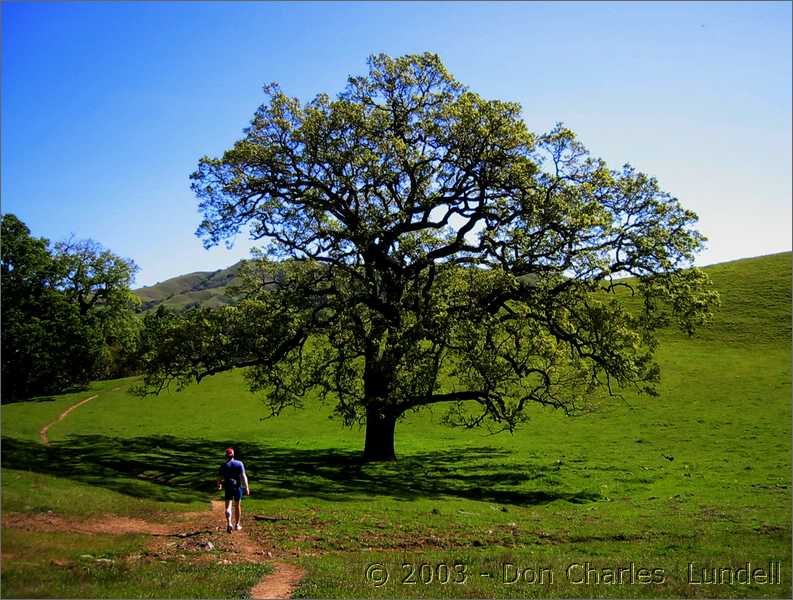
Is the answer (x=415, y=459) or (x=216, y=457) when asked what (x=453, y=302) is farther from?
(x=216, y=457)

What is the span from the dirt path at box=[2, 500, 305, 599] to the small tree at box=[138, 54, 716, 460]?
42.7 ft

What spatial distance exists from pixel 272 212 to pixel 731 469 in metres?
30.6

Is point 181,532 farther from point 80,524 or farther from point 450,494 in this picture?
point 450,494

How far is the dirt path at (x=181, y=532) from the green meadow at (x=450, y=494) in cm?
52

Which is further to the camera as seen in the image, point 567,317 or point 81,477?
point 567,317

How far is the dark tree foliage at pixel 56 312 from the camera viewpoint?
198 ft

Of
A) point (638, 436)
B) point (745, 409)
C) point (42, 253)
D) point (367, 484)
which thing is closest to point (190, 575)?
point (367, 484)

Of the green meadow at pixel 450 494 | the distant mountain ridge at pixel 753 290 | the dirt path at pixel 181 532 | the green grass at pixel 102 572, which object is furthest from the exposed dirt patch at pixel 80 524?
the distant mountain ridge at pixel 753 290

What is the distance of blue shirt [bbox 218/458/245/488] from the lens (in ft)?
64.5

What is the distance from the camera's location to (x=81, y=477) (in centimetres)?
2720

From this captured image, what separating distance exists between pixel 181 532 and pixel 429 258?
19.3m

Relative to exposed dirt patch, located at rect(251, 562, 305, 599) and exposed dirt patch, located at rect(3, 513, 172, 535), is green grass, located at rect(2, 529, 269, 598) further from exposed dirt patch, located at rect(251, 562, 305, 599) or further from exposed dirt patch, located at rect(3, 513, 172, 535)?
exposed dirt patch, located at rect(3, 513, 172, 535)

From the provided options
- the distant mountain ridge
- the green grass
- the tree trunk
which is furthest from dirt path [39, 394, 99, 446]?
the green grass

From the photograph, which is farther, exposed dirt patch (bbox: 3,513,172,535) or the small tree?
the small tree
